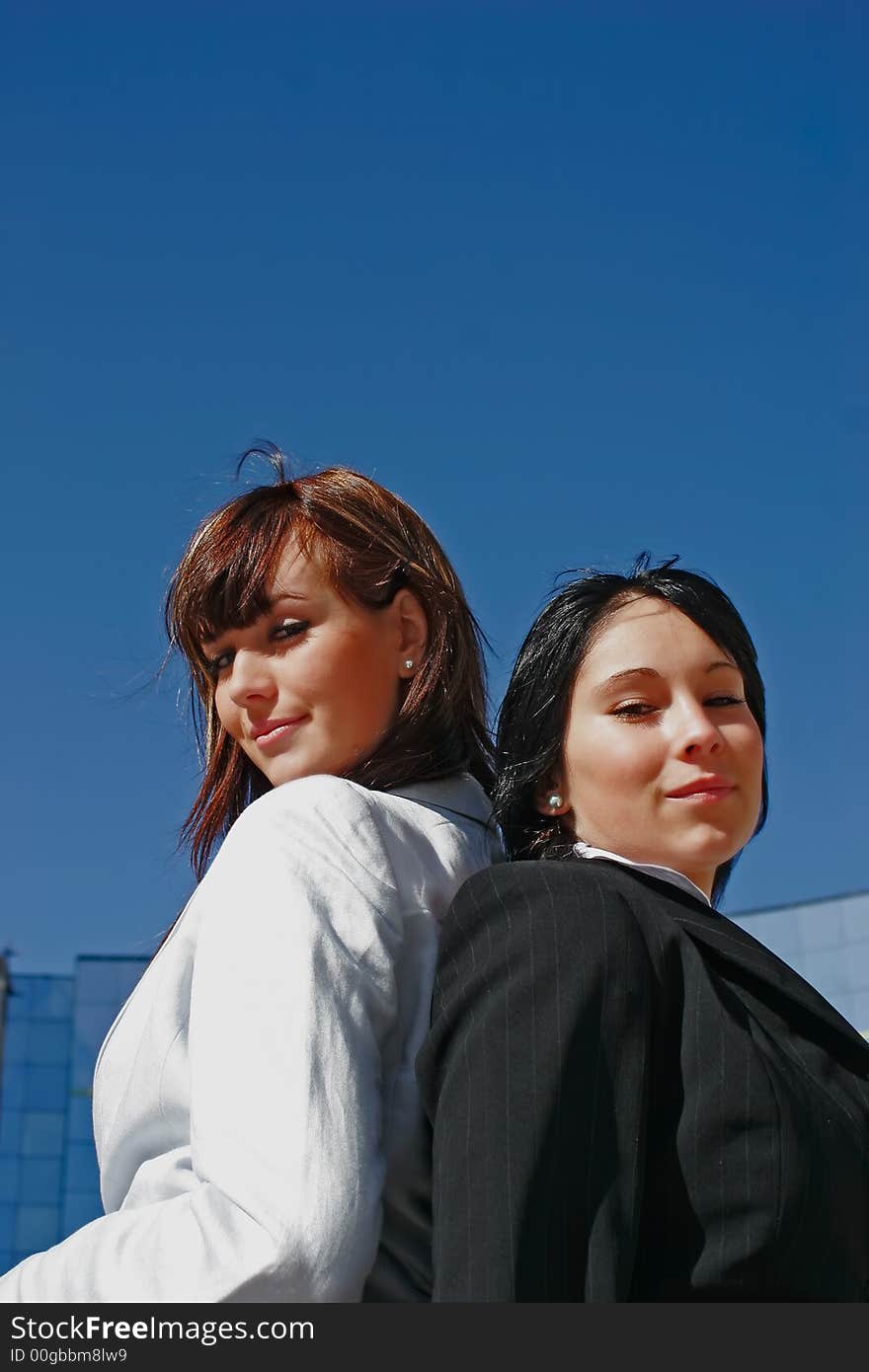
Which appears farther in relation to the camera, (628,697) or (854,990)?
(854,990)

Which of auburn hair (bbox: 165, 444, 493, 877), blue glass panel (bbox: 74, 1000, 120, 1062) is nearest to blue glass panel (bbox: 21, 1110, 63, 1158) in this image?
blue glass panel (bbox: 74, 1000, 120, 1062)

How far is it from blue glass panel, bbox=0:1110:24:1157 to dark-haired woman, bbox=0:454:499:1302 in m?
27.6

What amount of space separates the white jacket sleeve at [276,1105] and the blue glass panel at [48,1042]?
28827 millimetres

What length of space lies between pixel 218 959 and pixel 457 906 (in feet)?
1.01

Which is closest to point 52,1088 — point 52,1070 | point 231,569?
point 52,1070

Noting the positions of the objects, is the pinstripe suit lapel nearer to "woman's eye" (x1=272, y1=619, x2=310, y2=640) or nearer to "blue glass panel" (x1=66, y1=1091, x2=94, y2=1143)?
"woman's eye" (x1=272, y1=619, x2=310, y2=640)

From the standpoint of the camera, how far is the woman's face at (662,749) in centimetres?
242

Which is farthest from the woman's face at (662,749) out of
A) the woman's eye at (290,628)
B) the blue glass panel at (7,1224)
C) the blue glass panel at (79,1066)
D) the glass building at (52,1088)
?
the blue glass panel at (79,1066)

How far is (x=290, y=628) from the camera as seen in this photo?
279 cm

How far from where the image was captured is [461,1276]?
5.87 feet

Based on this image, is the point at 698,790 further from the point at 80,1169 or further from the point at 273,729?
the point at 80,1169

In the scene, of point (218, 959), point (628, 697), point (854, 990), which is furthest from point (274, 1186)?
point (854, 990)

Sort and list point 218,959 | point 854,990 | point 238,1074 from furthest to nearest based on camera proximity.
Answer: point 854,990 < point 218,959 < point 238,1074

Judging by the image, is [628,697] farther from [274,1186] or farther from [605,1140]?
[274,1186]
